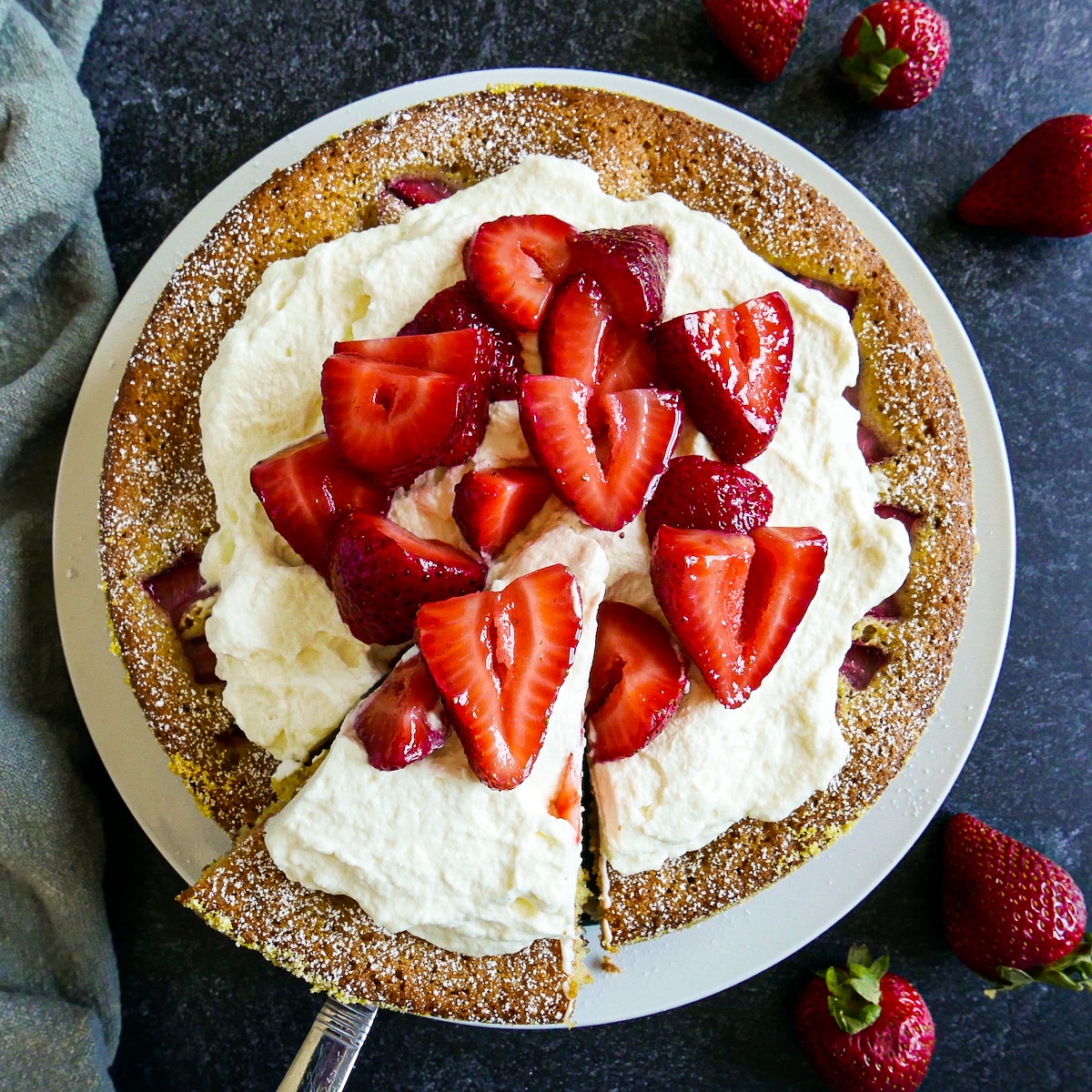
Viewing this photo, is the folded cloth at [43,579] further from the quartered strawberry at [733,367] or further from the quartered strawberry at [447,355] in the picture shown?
the quartered strawberry at [733,367]

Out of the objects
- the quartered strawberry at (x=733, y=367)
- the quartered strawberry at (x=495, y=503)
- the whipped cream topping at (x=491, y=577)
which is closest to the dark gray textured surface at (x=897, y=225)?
the whipped cream topping at (x=491, y=577)

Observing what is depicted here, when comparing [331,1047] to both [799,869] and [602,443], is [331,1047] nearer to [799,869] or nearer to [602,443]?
[799,869]

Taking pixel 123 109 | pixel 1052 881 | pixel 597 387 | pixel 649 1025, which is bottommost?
pixel 649 1025

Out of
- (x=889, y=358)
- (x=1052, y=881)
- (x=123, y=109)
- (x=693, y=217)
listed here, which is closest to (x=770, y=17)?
(x=693, y=217)

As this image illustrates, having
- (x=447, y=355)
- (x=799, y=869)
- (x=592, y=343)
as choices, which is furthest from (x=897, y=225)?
(x=799, y=869)

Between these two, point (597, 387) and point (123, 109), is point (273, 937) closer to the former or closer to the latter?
point (597, 387)
